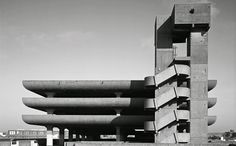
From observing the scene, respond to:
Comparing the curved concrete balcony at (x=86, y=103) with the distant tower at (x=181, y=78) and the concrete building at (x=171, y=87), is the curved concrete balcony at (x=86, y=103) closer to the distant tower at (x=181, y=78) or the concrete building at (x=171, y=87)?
the concrete building at (x=171, y=87)

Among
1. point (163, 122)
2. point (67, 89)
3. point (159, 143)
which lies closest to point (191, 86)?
point (163, 122)

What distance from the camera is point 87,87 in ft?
173

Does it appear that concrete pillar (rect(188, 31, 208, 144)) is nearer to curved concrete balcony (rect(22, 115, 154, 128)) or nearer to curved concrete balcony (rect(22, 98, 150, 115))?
curved concrete balcony (rect(22, 115, 154, 128))

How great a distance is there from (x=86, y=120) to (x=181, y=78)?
64.9ft

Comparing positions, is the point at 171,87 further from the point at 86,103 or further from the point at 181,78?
the point at 86,103

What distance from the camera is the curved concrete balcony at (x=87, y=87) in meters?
51.7

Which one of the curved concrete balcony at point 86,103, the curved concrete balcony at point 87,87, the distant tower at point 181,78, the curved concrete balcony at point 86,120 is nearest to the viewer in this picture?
the distant tower at point 181,78

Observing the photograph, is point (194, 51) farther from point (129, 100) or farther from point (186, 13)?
point (129, 100)

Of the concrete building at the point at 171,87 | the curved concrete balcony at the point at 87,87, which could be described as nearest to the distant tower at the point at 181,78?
the concrete building at the point at 171,87

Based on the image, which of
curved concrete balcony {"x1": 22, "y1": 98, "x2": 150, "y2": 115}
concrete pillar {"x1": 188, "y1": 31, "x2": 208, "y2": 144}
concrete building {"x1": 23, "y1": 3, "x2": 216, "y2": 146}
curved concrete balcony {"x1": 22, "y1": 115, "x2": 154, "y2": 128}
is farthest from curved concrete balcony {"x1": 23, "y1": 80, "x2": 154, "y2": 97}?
concrete pillar {"x1": 188, "y1": 31, "x2": 208, "y2": 144}

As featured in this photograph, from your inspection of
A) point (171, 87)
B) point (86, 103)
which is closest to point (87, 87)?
point (86, 103)

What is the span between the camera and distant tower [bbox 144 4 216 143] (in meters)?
43.8

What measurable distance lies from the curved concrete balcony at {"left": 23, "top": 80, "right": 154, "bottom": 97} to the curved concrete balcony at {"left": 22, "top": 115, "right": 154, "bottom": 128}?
16.8 feet

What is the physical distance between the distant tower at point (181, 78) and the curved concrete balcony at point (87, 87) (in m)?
6.58
